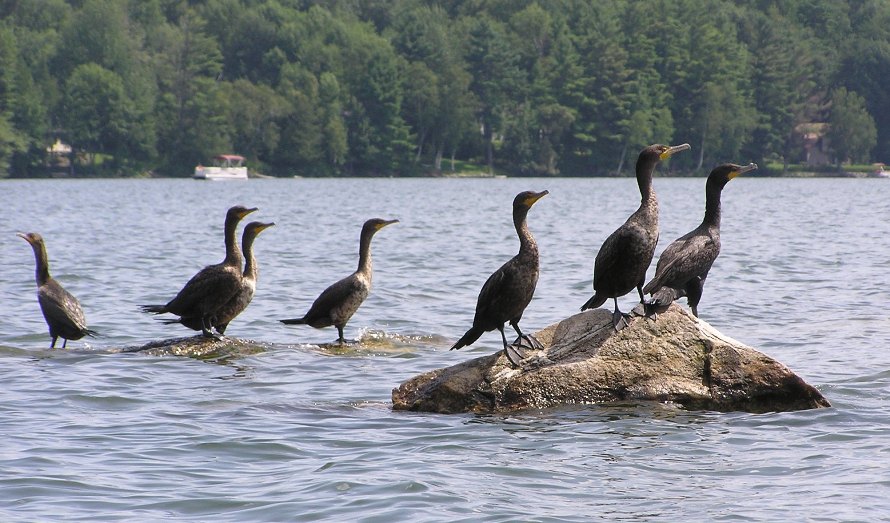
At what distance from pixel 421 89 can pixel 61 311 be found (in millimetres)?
89927

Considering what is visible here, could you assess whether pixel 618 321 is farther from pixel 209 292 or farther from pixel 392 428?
pixel 209 292

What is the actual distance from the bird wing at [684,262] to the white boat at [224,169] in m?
80.7

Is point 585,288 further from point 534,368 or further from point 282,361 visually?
point 534,368

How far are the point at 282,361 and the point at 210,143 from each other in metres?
84.2

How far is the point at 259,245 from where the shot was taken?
1219 inches

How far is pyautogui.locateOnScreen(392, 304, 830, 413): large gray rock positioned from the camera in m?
8.81

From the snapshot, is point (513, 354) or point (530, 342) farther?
point (530, 342)

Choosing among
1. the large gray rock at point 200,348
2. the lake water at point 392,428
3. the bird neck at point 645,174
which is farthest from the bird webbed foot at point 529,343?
the large gray rock at point 200,348

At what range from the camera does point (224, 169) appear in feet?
296

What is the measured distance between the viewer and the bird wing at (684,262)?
8945 mm

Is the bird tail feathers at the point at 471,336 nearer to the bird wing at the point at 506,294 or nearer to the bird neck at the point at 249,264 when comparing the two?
the bird wing at the point at 506,294

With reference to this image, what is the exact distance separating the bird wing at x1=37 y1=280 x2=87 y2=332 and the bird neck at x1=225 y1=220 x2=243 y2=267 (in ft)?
4.86

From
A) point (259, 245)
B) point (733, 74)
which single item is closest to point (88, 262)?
point (259, 245)

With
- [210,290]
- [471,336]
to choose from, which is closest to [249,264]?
[210,290]
